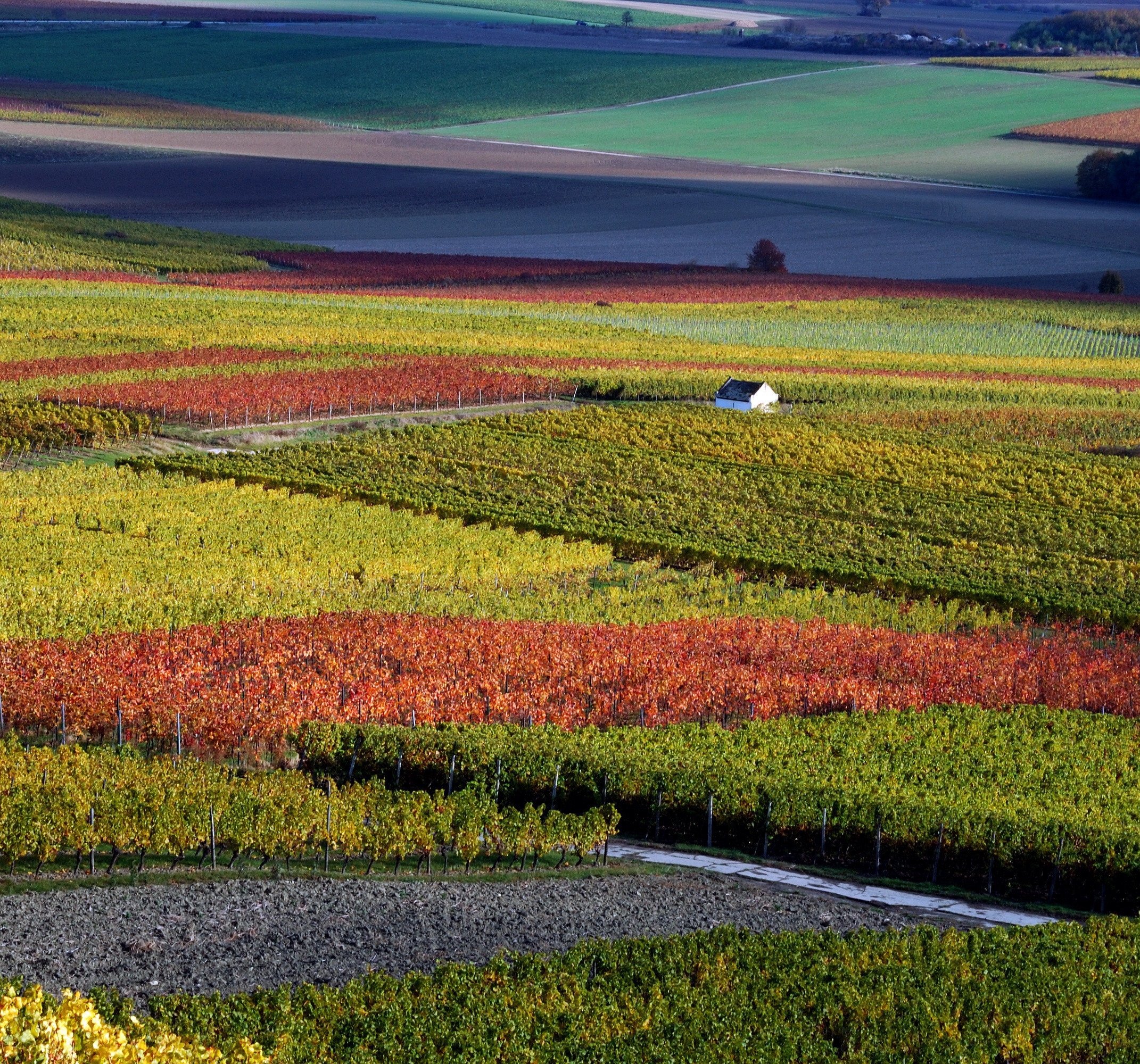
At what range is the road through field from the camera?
129m

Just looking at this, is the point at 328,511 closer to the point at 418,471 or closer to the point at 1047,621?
the point at 418,471

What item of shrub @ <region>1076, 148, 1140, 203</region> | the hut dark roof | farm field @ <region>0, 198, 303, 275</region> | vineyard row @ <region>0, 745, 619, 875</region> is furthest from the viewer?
shrub @ <region>1076, 148, 1140, 203</region>

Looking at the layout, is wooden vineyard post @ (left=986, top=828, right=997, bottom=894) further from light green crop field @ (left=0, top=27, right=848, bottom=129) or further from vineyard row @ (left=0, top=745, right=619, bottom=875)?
light green crop field @ (left=0, top=27, right=848, bottom=129)

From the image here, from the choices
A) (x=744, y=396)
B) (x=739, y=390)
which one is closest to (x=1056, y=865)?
(x=744, y=396)

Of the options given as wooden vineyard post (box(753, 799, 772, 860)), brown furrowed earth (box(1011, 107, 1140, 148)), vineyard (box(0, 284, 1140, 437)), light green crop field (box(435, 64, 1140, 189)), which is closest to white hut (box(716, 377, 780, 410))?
vineyard (box(0, 284, 1140, 437))

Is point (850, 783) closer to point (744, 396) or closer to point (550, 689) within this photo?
point (550, 689)

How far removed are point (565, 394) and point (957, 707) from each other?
4165cm

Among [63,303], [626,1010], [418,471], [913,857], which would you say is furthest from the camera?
[63,303]

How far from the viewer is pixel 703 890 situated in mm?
24875

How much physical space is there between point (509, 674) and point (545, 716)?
1909mm

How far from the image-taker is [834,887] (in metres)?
25.8

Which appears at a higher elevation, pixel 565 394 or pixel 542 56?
pixel 542 56

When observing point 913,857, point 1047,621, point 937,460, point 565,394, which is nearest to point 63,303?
point 565,394

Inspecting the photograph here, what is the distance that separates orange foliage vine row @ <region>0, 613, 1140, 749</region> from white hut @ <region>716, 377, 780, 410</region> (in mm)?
30824
